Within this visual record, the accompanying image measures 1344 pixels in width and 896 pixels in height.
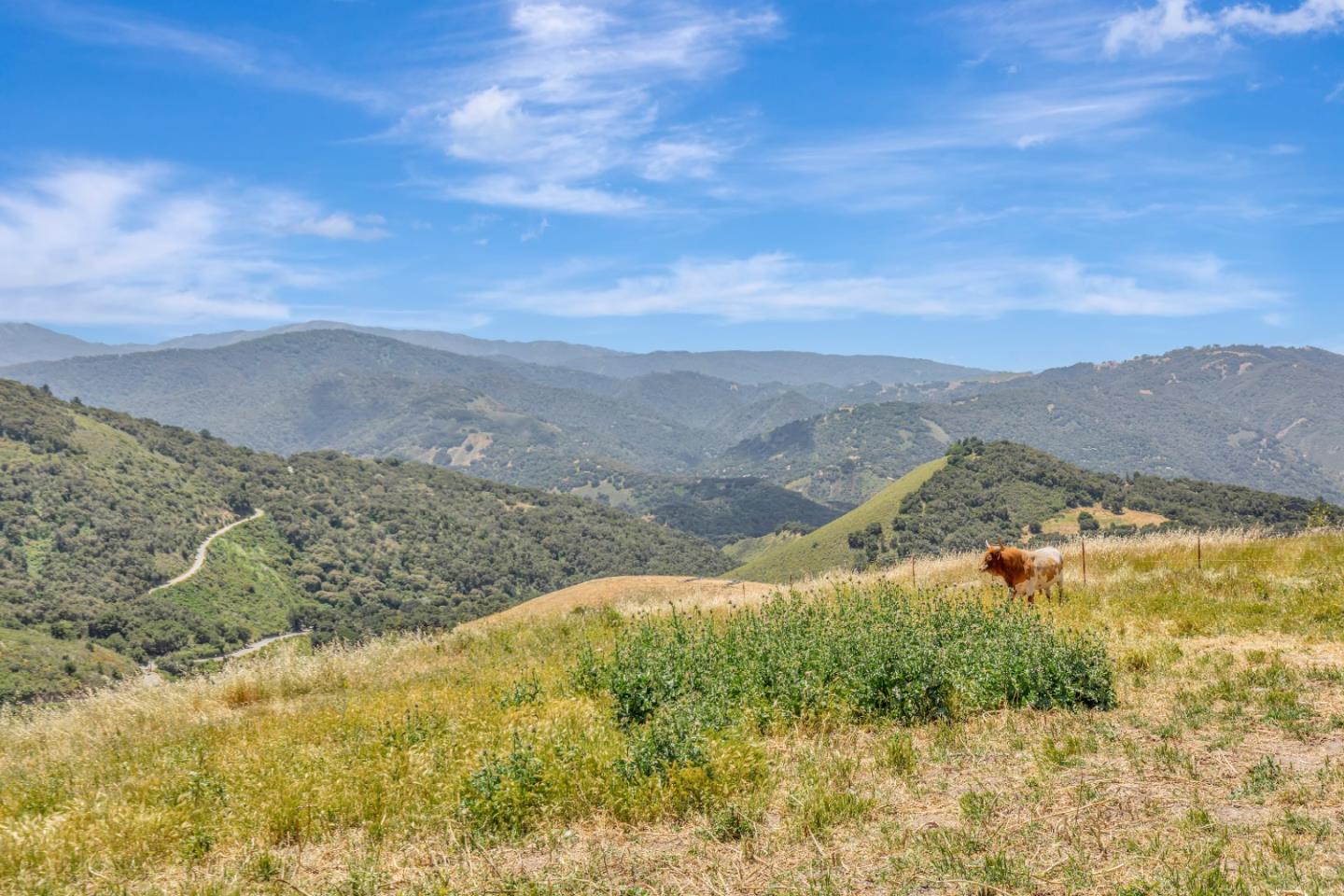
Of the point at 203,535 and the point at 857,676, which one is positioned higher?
the point at 857,676

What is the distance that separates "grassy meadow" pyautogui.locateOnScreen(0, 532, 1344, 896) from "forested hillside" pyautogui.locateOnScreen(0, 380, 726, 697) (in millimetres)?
72250

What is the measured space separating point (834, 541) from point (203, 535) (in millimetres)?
114243

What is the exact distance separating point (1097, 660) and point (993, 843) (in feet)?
14.4

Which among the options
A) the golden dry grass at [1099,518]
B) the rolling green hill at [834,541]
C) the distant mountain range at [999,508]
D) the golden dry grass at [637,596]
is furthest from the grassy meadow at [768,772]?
the golden dry grass at [1099,518]

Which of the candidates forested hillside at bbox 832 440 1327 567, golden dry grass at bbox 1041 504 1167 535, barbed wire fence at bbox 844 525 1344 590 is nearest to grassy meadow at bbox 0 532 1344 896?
barbed wire fence at bbox 844 525 1344 590

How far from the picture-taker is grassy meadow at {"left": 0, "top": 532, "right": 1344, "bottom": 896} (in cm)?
527

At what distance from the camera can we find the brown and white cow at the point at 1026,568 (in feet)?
50.3

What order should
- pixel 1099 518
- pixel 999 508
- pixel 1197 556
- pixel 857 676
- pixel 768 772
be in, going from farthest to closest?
pixel 999 508
pixel 1099 518
pixel 1197 556
pixel 857 676
pixel 768 772

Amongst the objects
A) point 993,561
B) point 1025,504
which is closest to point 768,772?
point 993,561

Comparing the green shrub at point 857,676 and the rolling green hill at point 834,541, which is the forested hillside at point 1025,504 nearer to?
the rolling green hill at point 834,541

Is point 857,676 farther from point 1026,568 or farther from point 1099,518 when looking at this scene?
point 1099,518

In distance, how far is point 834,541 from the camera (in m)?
144

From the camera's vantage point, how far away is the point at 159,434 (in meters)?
173

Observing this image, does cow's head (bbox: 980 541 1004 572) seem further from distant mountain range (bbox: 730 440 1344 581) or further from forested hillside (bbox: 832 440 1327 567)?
distant mountain range (bbox: 730 440 1344 581)
